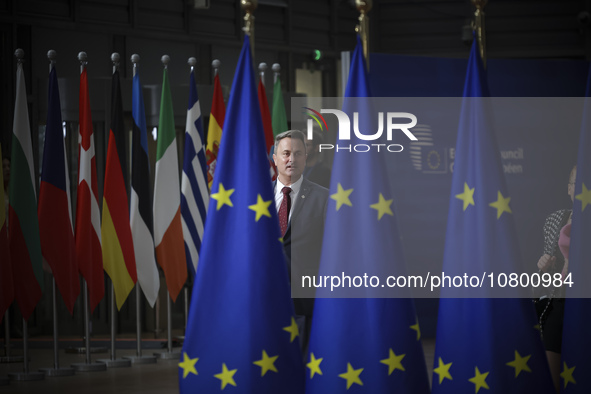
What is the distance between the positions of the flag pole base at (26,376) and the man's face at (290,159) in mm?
3157

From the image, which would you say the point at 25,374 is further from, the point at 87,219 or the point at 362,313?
the point at 362,313

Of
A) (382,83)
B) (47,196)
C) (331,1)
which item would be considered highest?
(331,1)

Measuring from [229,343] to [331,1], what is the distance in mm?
8701

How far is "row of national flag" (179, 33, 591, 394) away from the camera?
345 cm

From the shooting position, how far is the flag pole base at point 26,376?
256 inches

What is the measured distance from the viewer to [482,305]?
3518 mm

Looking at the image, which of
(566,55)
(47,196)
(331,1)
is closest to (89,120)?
(47,196)

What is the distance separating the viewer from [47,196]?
652cm

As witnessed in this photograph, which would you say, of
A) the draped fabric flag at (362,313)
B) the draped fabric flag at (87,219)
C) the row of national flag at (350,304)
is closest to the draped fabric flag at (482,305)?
the row of national flag at (350,304)

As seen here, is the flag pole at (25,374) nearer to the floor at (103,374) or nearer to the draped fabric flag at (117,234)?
the floor at (103,374)

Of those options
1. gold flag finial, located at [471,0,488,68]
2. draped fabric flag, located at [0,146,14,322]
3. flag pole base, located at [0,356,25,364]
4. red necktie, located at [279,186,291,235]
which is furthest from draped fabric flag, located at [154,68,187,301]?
gold flag finial, located at [471,0,488,68]

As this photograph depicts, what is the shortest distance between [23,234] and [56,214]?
0.92ft

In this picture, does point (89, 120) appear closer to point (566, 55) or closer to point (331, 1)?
point (331, 1)

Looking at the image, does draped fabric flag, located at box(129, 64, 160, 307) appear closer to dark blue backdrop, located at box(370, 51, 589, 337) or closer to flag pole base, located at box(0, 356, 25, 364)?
flag pole base, located at box(0, 356, 25, 364)
